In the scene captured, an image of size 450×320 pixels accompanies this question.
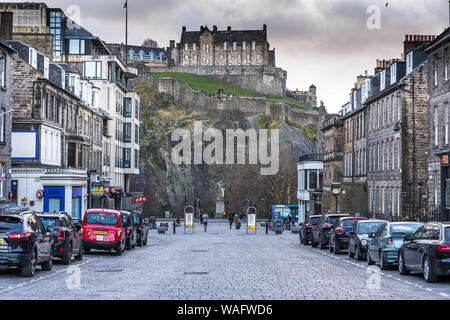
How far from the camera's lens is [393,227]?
2273cm

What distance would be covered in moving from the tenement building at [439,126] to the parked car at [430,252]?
54.5ft

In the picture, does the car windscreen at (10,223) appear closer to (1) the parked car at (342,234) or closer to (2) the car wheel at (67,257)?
(2) the car wheel at (67,257)

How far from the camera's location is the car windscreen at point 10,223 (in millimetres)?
18516

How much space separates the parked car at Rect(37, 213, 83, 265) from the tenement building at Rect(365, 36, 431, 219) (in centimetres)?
2483

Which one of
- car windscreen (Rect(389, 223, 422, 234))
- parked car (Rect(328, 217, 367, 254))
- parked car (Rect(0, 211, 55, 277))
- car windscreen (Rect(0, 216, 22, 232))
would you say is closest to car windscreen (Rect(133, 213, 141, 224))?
parked car (Rect(328, 217, 367, 254))

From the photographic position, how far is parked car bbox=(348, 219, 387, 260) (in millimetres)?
26359

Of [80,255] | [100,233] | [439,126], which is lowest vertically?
[80,255]

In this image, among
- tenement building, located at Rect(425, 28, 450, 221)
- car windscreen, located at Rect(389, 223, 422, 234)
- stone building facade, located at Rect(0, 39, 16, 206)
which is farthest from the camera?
stone building facade, located at Rect(0, 39, 16, 206)

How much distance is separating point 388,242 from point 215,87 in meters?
139

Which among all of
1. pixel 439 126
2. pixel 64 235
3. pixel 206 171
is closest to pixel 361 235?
pixel 64 235

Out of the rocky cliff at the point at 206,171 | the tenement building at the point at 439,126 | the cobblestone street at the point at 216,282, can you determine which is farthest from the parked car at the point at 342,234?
the rocky cliff at the point at 206,171

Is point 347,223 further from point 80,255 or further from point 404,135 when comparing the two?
point 404,135

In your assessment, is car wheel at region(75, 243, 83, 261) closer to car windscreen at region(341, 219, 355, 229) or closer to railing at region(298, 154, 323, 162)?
car windscreen at region(341, 219, 355, 229)

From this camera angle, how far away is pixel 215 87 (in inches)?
6299
